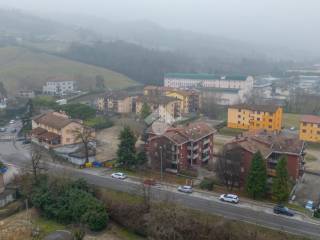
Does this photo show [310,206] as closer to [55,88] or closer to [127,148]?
[127,148]

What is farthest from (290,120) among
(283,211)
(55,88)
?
(55,88)

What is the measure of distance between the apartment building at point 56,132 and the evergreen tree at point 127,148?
25.3ft

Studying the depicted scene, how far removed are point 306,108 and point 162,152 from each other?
117 ft

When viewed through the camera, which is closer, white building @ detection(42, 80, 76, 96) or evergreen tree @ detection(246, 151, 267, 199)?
evergreen tree @ detection(246, 151, 267, 199)

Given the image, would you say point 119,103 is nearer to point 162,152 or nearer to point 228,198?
point 162,152

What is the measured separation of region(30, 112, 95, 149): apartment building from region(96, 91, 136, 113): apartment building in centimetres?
1474

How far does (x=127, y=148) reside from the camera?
28938 mm

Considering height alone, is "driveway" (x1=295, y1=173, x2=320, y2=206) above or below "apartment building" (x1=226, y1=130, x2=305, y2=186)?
below

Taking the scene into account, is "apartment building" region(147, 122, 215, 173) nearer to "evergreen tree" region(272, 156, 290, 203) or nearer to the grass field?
"evergreen tree" region(272, 156, 290, 203)

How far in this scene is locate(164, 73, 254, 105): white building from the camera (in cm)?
6353

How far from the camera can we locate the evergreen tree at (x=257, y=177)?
2338 cm

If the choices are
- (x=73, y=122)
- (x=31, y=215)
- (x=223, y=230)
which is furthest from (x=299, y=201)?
(x=73, y=122)

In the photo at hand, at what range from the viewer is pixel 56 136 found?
35.3m

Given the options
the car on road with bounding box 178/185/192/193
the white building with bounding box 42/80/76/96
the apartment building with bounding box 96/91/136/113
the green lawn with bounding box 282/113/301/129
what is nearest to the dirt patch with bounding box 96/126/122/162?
the apartment building with bounding box 96/91/136/113
